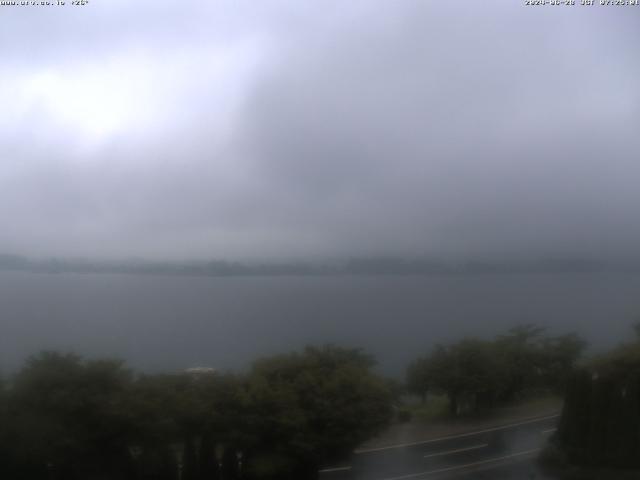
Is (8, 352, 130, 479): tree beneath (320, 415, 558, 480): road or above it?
above

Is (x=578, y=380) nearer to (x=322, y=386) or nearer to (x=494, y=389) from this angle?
(x=494, y=389)

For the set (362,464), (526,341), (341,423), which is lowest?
(362,464)

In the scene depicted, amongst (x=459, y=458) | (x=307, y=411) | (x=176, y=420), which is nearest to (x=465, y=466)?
(x=459, y=458)

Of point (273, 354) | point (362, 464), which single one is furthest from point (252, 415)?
point (362, 464)

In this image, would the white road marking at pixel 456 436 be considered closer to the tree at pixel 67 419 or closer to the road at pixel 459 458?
the road at pixel 459 458

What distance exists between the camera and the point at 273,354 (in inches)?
322

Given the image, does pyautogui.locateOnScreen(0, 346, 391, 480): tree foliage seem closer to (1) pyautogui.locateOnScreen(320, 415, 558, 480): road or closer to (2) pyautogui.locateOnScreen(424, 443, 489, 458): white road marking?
(1) pyautogui.locateOnScreen(320, 415, 558, 480): road

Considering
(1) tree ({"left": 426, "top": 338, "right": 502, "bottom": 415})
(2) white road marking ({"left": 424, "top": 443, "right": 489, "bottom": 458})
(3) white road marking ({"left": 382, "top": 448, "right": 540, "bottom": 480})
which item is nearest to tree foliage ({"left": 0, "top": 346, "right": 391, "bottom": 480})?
(3) white road marking ({"left": 382, "top": 448, "right": 540, "bottom": 480})

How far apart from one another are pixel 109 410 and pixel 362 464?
3.10 m

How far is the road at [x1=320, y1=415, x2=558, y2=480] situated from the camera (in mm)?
7930

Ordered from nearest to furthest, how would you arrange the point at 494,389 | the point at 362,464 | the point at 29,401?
the point at 29,401 < the point at 362,464 < the point at 494,389

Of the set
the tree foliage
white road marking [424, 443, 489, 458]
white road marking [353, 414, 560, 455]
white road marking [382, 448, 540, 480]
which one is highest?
the tree foliage

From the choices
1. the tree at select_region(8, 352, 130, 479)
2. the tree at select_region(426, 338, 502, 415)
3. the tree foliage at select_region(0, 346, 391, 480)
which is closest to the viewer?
the tree at select_region(8, 352, 130, 479)

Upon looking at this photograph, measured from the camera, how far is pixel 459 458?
8.14 m
